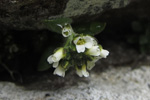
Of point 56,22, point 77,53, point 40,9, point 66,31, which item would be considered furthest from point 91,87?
point 40,9

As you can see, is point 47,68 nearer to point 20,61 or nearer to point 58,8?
point 20,61

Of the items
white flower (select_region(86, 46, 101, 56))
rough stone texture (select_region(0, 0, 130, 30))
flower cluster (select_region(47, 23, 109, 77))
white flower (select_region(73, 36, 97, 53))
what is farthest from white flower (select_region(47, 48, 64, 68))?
rough stone texture (select_region(0, 0, 130, 30))

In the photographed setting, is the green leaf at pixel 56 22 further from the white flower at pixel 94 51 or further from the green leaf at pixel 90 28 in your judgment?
the white flower at pixel 94 51

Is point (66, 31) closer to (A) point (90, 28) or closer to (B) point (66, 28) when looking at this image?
(B) point (66, 28)

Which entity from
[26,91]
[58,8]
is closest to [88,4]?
[58,8]

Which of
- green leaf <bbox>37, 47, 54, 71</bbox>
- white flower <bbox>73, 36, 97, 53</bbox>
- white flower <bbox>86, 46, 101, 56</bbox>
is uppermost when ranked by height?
white flower <bbox>73, 36, 97, 53</bbox>

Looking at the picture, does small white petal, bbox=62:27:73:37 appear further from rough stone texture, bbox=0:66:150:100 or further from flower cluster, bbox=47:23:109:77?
rough stone texture, bbox=0:66:150:100
